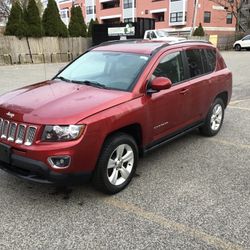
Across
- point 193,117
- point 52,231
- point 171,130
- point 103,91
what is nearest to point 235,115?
point 193,117

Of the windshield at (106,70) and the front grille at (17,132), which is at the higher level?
the windshield at (106,70)

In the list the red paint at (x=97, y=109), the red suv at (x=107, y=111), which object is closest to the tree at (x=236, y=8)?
the red suv at (x=107, y=111)

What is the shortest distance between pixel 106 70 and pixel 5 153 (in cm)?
184

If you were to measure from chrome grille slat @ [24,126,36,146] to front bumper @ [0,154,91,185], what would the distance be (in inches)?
6.5

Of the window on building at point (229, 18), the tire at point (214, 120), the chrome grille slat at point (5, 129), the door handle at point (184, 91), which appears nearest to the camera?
the chrome grille slat at point (5, 129)

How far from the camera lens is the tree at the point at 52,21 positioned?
79.4 ft

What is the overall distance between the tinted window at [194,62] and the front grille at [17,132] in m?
2.83

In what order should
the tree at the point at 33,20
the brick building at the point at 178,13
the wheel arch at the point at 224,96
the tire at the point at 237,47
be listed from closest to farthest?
the wheel arch at the point at 224,96, the tree at the point at 33,20, the tire at the point at 237,47, the brick building at the point at 178,13

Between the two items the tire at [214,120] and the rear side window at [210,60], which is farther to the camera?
the tire at [214,120]

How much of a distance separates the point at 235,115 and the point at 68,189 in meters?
5.01

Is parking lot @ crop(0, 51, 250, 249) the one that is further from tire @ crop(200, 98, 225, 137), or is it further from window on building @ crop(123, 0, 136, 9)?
window on building @ crop(123, 0, 136, 9)

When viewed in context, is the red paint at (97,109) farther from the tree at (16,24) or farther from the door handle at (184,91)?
the tree at (16,24)

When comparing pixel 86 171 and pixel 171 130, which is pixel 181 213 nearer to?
pixel 86 171

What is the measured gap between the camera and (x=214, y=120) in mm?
6332
